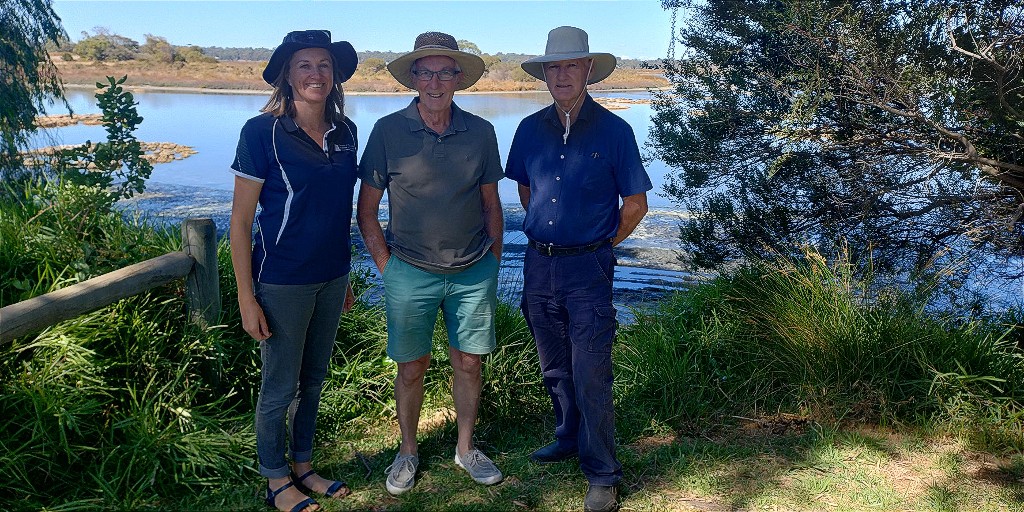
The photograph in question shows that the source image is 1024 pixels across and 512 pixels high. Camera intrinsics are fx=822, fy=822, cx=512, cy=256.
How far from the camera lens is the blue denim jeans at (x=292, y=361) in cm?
325

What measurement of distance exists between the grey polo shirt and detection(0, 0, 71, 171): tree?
201 inches

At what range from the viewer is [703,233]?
314 inches

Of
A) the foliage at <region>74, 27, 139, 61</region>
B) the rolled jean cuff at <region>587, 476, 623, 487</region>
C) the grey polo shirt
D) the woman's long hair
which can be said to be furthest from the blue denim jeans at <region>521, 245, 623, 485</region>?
the foliage at <region>74, 27, 139, 61</region>

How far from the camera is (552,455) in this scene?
4.00m

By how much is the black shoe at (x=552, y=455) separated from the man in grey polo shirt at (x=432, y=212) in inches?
25.3

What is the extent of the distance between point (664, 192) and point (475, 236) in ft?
17.2

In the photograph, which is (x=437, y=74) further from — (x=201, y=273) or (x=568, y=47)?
(x=201, y=273)

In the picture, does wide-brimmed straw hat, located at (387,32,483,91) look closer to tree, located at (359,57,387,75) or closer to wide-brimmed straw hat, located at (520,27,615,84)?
tree, located at (359,57,387,75)

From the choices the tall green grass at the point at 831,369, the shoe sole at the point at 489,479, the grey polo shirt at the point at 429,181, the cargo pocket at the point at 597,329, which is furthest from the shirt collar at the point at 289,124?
the tall green grass at the point at 831,369

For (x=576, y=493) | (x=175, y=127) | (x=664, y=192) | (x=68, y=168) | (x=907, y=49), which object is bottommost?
(x=175, y=127)

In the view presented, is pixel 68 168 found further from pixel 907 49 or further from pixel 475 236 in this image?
pixel 907 49

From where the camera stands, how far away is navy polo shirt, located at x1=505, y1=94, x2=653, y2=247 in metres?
3.47

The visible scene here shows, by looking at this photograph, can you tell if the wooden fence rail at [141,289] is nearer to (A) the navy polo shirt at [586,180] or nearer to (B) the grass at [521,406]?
(B) the grass at [521,406]

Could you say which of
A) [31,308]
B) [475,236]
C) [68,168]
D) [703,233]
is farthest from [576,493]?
[703,233]
